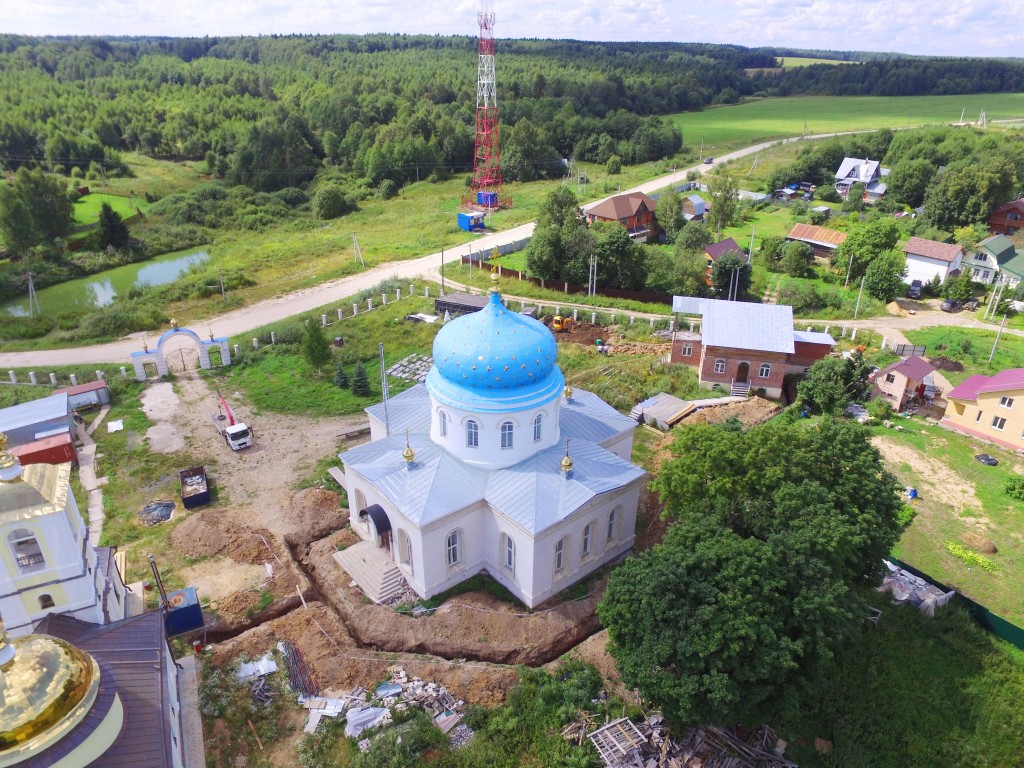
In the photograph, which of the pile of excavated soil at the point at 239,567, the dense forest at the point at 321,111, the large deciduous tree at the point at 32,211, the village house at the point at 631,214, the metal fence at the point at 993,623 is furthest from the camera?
the dense forest at the point at 321,111

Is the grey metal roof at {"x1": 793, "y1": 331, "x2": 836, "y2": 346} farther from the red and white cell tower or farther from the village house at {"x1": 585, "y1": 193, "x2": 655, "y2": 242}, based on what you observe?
the red and white cell tower

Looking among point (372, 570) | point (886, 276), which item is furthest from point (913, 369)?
point (372, 570)

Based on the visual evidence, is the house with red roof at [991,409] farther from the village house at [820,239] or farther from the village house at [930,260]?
the village house at [820,239]

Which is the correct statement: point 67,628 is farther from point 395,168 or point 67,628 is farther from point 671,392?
point 395,168

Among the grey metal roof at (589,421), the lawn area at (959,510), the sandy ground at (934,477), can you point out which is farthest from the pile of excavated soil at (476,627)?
the sandy ground at (934,477)

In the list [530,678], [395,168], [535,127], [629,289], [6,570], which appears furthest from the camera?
[535,127]

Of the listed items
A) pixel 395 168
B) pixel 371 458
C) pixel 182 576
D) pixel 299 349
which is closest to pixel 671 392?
pixel 371 458

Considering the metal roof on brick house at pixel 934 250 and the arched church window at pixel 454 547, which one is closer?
the arched church window at pixel 454 547
